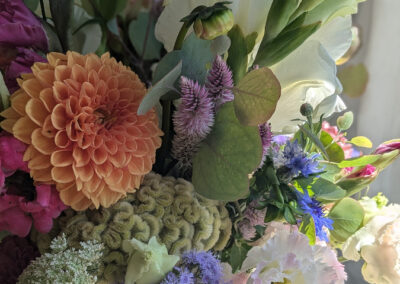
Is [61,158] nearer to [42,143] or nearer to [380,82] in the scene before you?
[42,143]

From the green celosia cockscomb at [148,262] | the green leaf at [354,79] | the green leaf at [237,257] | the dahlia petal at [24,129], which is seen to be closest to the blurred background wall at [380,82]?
the green leaf at [354,79]

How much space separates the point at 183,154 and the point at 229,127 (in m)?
0.06

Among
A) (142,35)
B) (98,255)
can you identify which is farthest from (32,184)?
(142,35)

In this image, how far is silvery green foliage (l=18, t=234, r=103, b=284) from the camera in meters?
0.37

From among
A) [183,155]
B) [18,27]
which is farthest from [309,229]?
[18,27]

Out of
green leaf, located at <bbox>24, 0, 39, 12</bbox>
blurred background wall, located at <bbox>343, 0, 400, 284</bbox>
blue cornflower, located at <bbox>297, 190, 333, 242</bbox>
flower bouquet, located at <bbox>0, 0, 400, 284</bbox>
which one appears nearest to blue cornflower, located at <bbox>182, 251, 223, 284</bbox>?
flower bouquet, located at <bbox>0, 0, 400, 284</bbox>

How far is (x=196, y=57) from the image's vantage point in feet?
1.49

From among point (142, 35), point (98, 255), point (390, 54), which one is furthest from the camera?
point (390, 54)

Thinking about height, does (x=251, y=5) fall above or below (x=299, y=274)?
above

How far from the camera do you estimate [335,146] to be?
1.76 ft

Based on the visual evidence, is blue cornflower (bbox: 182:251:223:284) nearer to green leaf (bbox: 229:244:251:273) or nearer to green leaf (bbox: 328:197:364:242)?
green leaf (bbox: 229:244:251:273)

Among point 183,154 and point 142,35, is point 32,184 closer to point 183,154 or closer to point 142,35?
point 183,154

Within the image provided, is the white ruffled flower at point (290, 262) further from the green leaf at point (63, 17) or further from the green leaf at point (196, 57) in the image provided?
the green leaf at point (63, 17)

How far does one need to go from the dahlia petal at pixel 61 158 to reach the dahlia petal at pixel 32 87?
5 cm
